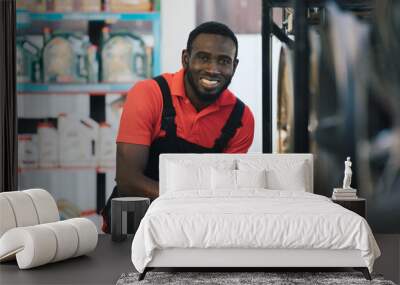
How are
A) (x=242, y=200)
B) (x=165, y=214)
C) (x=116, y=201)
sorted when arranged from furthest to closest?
(x=116, y=201) → (x=242, y=200) → (x=165, y=214)

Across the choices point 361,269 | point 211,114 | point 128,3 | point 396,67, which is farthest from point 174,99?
point 361,269

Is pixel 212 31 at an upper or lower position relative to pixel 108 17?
lower

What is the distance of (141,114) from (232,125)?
96 centimetres

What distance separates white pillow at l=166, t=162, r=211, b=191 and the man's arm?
1.62 feet

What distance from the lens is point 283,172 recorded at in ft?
21.7

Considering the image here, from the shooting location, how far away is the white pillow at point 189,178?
21.4ft

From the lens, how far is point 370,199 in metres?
7.09

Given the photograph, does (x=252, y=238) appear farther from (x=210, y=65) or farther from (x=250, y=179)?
(x=210, y=65)

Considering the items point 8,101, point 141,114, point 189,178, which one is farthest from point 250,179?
point 8,101

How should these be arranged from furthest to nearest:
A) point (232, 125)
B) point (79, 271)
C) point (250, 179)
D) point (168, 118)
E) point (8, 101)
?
point (232, 125)
point (168, 118)
point (8, 101)
point (250, 179)
point (79, 271)

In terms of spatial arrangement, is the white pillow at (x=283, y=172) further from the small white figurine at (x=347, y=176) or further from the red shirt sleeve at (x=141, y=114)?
the red shirt sleeve at (x=141, y=114)

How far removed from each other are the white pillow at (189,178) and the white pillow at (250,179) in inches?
12.1

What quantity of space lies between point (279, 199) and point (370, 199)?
192 cm

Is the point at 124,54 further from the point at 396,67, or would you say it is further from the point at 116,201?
the point at 396,67
